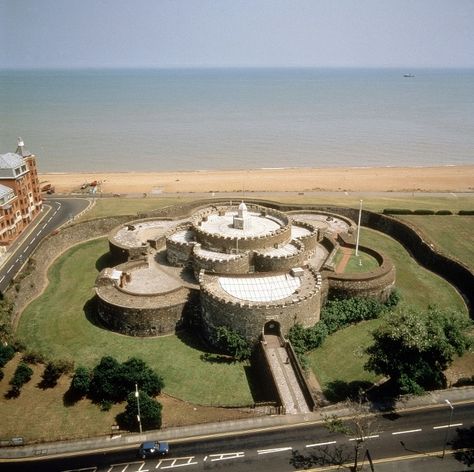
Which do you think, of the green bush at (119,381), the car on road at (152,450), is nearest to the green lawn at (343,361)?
the car on road at (152,450)

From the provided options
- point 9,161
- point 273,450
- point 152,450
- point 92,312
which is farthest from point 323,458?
point 9,161

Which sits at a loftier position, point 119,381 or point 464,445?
point 119,381

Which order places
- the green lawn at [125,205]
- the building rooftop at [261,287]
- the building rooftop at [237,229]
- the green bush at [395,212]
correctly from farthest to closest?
the green lawn at [125,205] < the green bush at [395,212] < the building rooftop at [237,229] < the building rooftop at [261,287]

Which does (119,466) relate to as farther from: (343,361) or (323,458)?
(343,361)

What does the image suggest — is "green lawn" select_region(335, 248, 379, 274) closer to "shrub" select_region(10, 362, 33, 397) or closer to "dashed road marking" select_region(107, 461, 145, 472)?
"dashed road marking" select_region(107, 461, 145, 472)

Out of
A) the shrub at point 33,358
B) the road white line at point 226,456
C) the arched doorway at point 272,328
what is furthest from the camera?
the arched doorway at point 272,328

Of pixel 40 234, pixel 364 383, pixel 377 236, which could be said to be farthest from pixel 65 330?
pixel 377 236

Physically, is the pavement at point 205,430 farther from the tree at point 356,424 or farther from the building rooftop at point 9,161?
the building rooftop at point 9,161
